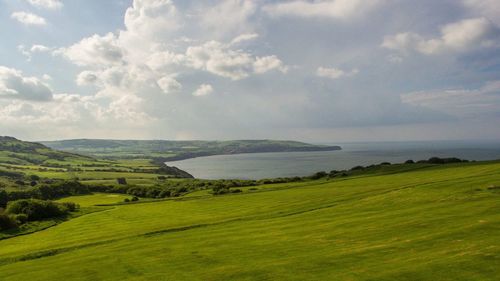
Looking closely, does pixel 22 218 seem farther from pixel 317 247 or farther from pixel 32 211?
pixel 317 247

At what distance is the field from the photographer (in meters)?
20.6

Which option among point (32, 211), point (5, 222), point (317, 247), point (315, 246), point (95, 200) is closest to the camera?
point (317, 247)

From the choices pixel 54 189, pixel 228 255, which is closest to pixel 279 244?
pixel 228 255

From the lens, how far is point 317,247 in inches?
1061

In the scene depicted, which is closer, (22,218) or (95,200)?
(22,218)

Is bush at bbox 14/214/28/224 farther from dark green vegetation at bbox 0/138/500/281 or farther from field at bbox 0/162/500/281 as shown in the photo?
field at bbox 0/162/500/281

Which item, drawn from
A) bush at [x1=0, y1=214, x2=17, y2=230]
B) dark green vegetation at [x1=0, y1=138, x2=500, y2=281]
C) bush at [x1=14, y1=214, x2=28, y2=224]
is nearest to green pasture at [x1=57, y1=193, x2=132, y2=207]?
bush at [x1=14, y1=214, x2=28, y2=224]

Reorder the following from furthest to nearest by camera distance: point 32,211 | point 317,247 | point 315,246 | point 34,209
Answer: point 34,209
point 32,211
point 315,246
point 317,247

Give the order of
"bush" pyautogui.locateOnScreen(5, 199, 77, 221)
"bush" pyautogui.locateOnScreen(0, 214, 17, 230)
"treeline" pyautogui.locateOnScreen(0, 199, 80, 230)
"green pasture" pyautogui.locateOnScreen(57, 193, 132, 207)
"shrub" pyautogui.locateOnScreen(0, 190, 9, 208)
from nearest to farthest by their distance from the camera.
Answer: "bush" pyautogui.locateOnScreen(0, 214, 17, 230), "treeline" pyautogui.locateOnScreen(0, 199, 80, 230), "bush" pyautogui.locateOnScreen(5, 199, 77, 221), "green pasture" pyautogui.locateOnScreen(57, 193, 132, 207), "shrub" pyautogui.locateOnScreen(0, 190, 9, 208)

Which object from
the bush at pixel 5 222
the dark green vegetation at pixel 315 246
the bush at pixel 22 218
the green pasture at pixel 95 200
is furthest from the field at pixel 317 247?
the green pasture at pixel 95 200

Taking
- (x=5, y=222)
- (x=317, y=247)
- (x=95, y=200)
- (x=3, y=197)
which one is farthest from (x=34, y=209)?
(x=317, y=247)

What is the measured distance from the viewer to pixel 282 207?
179 feet

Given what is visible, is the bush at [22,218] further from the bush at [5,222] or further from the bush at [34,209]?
the bush at [5,222]

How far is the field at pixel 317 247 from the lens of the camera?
20562 mm
